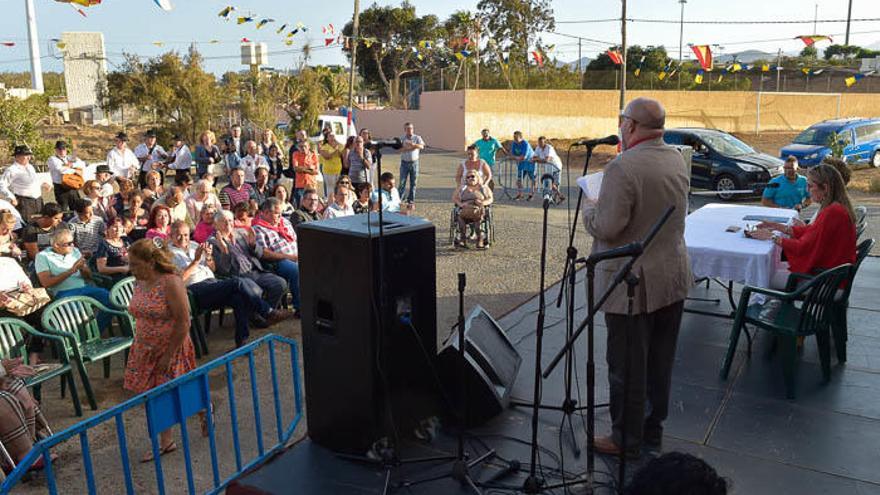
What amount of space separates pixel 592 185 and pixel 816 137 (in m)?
16.4

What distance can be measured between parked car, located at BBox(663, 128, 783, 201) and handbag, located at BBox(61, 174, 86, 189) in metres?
11.3

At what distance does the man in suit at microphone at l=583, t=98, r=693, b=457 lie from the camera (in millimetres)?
3008

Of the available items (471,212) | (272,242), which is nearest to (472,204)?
(471,212)

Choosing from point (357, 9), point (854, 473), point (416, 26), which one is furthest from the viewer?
point (416, 26)

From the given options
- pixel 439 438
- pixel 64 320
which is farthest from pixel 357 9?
pixel 439 438

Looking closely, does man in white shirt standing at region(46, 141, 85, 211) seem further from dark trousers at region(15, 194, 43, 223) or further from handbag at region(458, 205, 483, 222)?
handbag at region(458, 205, 483, 222)

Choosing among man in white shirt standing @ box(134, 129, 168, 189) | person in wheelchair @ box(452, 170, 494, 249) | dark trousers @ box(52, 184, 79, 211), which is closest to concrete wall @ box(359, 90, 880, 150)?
man in white shirt standing @ box(134, 129, 168, 189)

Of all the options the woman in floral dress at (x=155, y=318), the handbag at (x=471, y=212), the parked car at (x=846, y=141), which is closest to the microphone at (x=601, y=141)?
the woman in floral dress at (x=155, y=318)

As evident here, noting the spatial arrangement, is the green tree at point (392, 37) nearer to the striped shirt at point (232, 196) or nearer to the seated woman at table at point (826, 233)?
the striped shirt at point (232, 196)

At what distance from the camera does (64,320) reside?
187 inches

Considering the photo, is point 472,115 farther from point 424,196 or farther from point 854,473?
point 854,473

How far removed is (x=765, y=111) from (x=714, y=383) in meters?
28.2

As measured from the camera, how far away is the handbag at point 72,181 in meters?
10.4

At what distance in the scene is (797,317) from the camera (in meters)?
4.35
